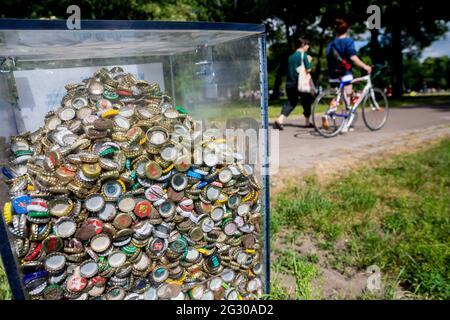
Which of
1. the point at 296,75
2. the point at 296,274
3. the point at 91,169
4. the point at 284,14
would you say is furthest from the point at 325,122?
the point at 284,14

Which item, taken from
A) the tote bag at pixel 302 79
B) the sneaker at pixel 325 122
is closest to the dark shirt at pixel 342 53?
the tote bag at pixel 302 79

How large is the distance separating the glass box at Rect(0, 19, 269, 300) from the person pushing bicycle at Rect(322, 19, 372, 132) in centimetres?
445

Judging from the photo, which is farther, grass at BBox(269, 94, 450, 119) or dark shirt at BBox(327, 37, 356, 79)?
grass at BBox(269, 94, 450, 119)

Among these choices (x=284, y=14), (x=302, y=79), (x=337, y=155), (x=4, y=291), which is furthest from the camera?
(x=284, y=14)

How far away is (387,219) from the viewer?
3.13 meters

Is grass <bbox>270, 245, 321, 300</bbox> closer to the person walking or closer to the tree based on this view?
the person walking

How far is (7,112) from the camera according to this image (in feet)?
6.14

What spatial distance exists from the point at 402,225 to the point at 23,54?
3243mm

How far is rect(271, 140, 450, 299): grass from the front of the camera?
95.1 inches

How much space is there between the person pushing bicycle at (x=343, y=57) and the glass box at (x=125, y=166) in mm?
4448

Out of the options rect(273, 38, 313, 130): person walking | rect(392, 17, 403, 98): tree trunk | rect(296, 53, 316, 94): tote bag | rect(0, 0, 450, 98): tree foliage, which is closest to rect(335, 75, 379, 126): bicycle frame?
rect(296, 53, 316, 94): tote bag

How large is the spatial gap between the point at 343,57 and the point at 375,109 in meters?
1.52

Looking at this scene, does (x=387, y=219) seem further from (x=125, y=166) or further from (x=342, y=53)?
(x=342, y=53)

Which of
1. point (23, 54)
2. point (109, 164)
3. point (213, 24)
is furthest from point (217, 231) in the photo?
point (23, 54)
